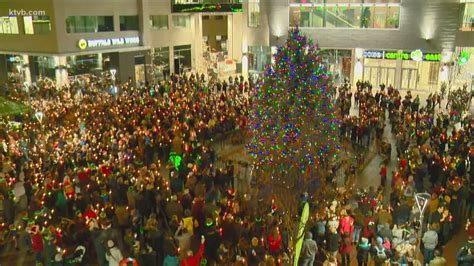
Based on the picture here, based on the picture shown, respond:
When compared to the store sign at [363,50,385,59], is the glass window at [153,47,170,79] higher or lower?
lower

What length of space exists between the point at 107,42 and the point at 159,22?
6210mm

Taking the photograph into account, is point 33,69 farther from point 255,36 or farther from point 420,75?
point 420,75

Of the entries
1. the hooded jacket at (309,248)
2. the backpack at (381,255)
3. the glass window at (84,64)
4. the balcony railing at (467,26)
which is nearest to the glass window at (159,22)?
the glass window at (84,64)

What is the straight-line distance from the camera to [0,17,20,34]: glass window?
32719 mm

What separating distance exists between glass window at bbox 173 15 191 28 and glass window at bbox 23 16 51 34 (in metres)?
11.8

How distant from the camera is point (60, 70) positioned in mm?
31375

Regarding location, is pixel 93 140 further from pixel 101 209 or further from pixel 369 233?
pixel 369 233

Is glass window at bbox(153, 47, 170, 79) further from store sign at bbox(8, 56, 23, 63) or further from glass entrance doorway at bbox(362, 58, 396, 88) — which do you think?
Answer: glass entrance doorway at bbox(362, 58, 396, 88)

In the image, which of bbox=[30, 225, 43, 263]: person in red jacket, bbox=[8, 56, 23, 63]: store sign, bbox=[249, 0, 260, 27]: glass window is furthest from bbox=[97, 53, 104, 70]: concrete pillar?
bbox=[30, 225, 43, 263]: person in red jacket

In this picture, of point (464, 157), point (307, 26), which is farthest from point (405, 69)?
point (464, 157)

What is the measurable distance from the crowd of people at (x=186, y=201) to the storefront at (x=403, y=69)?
13.9 metres

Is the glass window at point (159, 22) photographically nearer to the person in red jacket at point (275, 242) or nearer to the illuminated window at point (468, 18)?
the illuminated window at point (468, 18)

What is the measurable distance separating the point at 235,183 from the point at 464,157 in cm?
718

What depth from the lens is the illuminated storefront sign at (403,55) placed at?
31.3 m
